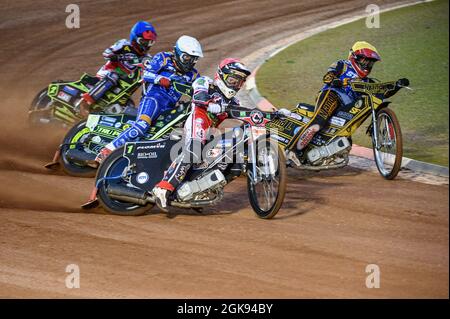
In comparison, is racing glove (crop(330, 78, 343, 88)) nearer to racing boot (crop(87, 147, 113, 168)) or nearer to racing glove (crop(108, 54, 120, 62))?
racing boot (crop(87, 147, 113, 168))

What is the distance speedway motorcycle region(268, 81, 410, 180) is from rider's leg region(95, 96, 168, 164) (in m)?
1.83

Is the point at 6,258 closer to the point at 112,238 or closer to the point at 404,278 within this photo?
the point at 112,238

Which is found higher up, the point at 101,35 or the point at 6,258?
the point at 101,35

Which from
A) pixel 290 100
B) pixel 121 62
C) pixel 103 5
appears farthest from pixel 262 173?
pixel 103 5

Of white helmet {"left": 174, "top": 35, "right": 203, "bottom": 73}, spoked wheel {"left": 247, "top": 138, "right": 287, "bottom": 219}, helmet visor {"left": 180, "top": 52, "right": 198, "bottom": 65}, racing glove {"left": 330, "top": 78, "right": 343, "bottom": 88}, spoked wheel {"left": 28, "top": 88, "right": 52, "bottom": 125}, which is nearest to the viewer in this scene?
spoked wheel {"left": 247, "top": 138, "right": 287, "bottom": 219}

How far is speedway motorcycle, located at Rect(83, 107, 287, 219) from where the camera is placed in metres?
10.9

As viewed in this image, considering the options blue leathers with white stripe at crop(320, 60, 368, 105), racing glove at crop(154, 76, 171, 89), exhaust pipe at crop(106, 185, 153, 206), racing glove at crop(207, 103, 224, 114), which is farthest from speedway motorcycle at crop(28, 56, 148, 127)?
racing glove at crop(207, 103, 224, 114)

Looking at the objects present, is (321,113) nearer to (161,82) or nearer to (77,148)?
(161,82)

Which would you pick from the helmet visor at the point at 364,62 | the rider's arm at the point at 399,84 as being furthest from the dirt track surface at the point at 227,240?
the helmet visor at the point at 364,62

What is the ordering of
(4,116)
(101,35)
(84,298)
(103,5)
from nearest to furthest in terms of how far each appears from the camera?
1. (84,298)
2. (4,116)
3. (101,35)
4. (103,5)

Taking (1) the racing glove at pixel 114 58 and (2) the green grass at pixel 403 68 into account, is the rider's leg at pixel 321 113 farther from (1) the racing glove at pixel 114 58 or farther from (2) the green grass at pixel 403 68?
(1) the racing glove at pixel 114 58

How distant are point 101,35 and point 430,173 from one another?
12.1 metres

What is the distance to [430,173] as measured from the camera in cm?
1311

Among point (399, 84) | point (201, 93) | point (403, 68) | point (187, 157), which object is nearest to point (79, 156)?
point (187, 157)
